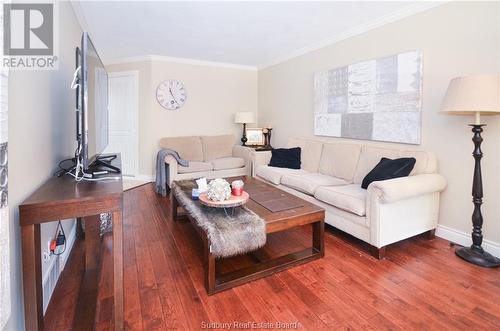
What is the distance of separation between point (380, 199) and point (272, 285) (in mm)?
1088

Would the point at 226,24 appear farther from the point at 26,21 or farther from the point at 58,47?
the point at 26,21

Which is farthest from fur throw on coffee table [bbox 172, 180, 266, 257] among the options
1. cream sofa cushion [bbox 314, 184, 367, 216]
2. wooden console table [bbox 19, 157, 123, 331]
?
cream sofa cushion [bbox 314, 184, 367, 216]

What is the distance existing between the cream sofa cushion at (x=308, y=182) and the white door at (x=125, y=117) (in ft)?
10.3

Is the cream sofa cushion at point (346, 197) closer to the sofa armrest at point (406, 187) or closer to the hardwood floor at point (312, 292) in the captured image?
the sofa armrest at point (406, 187)

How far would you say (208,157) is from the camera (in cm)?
492

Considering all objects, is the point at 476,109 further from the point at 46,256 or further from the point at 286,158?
the point at 46,256

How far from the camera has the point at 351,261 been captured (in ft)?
7.34

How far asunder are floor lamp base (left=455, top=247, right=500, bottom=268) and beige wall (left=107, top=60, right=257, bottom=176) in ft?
13.9

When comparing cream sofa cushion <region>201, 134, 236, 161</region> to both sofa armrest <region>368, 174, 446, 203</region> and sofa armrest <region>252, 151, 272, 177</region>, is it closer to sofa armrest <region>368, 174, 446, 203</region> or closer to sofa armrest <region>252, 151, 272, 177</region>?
sofa armrest <region>252, 151, 272, 177</region>

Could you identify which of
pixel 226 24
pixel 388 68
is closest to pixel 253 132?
pixel 226 24

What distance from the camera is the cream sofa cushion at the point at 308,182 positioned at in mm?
2991

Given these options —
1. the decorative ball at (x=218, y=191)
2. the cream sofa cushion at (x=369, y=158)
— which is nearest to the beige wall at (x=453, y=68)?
the cream sofa cushion at (x=369, y=158)

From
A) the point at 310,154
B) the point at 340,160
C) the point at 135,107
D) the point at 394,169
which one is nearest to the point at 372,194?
the point at 394,169

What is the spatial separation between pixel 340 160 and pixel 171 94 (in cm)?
327
